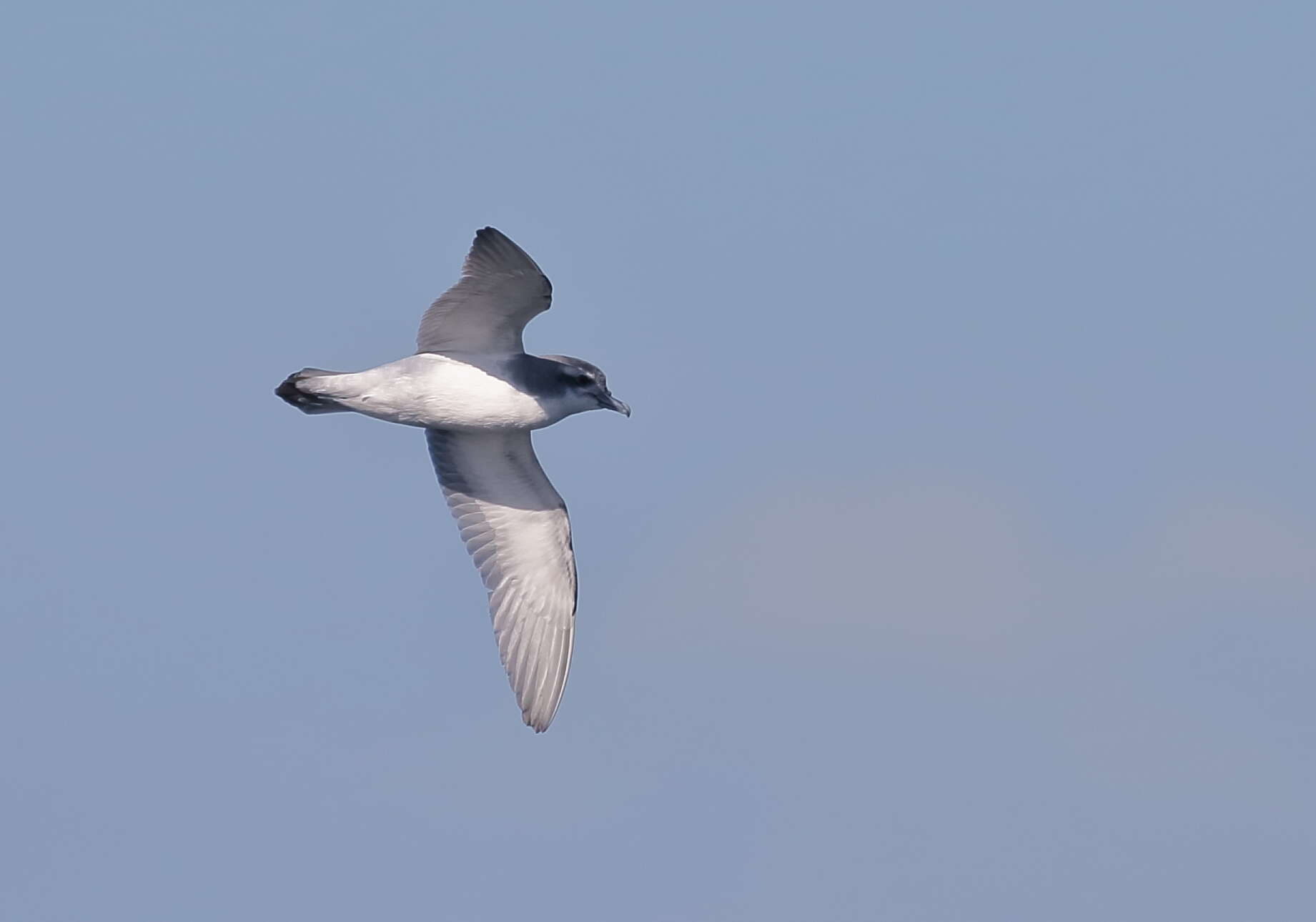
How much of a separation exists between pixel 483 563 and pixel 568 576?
35.4 inches

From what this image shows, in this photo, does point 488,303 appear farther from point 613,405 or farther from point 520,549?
point 520,549

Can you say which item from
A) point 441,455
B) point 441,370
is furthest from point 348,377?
point 441,455

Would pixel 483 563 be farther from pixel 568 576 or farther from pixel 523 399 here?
pixel 523 399

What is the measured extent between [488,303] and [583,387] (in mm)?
1226

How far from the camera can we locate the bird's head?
17656 millimetres

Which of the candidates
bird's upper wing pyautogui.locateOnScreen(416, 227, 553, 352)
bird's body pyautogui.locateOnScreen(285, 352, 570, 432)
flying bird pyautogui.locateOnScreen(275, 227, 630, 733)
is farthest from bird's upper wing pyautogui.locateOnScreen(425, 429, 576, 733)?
bird's upper wing pyautogui.locateOnScreen(416, 227, 553, 352)

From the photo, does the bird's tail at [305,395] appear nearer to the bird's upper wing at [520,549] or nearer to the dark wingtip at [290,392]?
the dark wingtip at [290,392]

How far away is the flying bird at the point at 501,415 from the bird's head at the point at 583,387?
1cm

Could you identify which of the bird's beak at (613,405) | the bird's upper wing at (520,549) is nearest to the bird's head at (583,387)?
the bird's beak at (613,405)

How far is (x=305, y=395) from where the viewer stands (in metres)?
Result: 17.7

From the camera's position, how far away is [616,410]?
58.2ft

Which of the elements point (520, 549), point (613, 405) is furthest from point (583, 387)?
point (520, 549)

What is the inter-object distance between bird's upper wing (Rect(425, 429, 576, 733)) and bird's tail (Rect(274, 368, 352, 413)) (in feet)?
5.33

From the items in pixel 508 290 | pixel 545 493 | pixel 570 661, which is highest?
pixel 508 290
